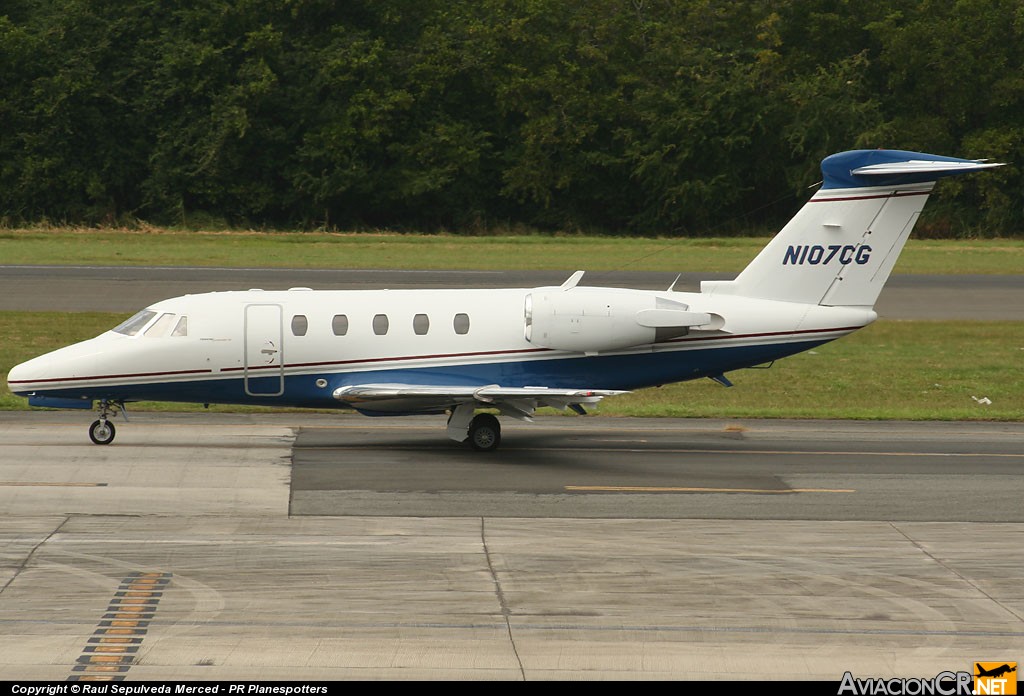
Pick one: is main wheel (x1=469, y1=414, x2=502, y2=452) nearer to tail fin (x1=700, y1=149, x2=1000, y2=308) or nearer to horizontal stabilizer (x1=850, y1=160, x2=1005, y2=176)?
tail fin (x1=700, y1=149, x2=1000, y2=308)

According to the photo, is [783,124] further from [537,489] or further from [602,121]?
[537,489]

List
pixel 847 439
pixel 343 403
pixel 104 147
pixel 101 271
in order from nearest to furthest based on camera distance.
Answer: pixel 343 403, pixel 847 439, pixel 101 271, pixel 104 147

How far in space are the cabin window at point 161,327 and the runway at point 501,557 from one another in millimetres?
1882

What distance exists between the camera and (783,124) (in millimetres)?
69000

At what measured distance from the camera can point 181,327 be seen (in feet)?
69.8

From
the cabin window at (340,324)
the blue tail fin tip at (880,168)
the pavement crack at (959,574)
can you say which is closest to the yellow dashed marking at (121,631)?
the cabin window at (340,324)

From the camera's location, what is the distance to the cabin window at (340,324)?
2130 centimetres

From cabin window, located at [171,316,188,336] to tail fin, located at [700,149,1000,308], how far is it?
339 inches

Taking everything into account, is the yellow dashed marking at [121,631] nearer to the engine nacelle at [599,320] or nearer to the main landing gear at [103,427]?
the main landing gear at [103,427]

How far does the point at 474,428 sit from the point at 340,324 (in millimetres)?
2795

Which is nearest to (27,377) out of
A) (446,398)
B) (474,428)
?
(446,398)

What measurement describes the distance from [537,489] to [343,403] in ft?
13.8

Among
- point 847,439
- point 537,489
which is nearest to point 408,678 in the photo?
point 537,489

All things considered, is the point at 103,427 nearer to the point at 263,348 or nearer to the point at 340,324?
the point at 263,348
